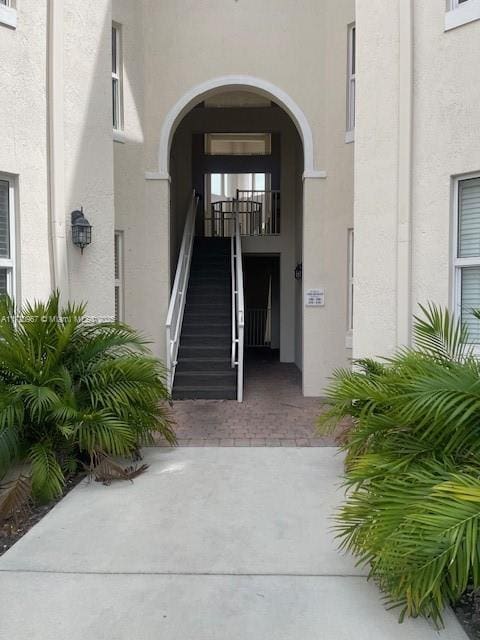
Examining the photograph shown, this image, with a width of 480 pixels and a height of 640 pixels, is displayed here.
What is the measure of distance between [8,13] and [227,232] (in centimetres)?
1011

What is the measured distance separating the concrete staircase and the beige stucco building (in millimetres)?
41

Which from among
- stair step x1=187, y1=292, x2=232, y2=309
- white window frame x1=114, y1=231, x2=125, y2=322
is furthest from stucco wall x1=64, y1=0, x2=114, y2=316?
stair step x1=187, y1=292, x2=232, y2=309

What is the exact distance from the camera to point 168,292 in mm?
9078

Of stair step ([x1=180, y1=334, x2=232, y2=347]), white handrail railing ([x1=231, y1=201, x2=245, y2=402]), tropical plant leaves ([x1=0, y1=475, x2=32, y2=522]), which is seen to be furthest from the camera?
stair step ([x1=180, y1=334, x2=232, y2=347])

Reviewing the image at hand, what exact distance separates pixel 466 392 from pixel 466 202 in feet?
10.9

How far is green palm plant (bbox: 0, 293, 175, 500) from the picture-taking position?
14.7 ft

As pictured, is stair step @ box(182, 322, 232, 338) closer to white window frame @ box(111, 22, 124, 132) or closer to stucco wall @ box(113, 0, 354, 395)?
stucco wall @ box(113, 0, 354, 395)

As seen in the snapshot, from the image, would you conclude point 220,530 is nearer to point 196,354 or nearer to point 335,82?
point 196,354

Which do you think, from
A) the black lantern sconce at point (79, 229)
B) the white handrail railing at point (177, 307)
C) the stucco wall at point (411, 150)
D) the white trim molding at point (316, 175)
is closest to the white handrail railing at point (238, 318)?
the white handrail railing at point (177, 307)

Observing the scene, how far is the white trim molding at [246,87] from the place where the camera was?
29.0 ft

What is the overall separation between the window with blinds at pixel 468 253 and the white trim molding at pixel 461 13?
1648 millimetres

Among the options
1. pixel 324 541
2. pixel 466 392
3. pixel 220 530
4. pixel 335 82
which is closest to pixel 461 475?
pixel 466 392

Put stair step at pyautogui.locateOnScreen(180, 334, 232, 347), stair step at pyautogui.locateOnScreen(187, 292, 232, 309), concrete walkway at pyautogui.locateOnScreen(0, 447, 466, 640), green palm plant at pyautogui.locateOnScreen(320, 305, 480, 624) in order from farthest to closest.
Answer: stair step at pyautogui.locateOnScreen(187, 292, 232, 309) → stair step at pyautogui.locateOnScreen(180, 334, 232, 347) → concrete walkway at pyautogui.locateOnScreen(0, 447, 466, 640) → green palm plant at pyautogui.locateOnScreen(320, 305, 480, 624)

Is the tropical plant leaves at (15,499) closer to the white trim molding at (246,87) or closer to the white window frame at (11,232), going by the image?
the white window frame at (11,232)
